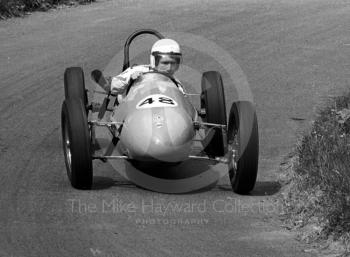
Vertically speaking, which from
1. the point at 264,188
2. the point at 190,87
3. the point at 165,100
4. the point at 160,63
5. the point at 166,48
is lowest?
the point at 190,87

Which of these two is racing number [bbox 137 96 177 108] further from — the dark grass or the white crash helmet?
the dark grass

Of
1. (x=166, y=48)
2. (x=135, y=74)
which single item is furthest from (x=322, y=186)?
(x=135, y=74)

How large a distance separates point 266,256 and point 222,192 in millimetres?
2054

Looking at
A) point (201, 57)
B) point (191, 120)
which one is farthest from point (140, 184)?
point (201, 57)

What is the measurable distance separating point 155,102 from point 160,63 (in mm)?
1047

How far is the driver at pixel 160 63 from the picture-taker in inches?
416

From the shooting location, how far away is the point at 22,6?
2141cm

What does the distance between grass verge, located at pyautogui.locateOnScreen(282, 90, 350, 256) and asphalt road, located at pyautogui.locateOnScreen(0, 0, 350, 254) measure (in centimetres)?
20

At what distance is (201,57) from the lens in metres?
17.4

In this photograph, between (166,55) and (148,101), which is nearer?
(148,101)

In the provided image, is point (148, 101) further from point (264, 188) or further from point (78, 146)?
point (264, 188)

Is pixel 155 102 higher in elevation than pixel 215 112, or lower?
higher

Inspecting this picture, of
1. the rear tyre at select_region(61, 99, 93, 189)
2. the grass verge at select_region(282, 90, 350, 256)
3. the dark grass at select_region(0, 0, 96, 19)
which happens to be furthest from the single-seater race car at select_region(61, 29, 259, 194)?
the dark grass at select_region(0, 0, 96, 19)

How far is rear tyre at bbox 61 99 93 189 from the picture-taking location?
9.27 meters
